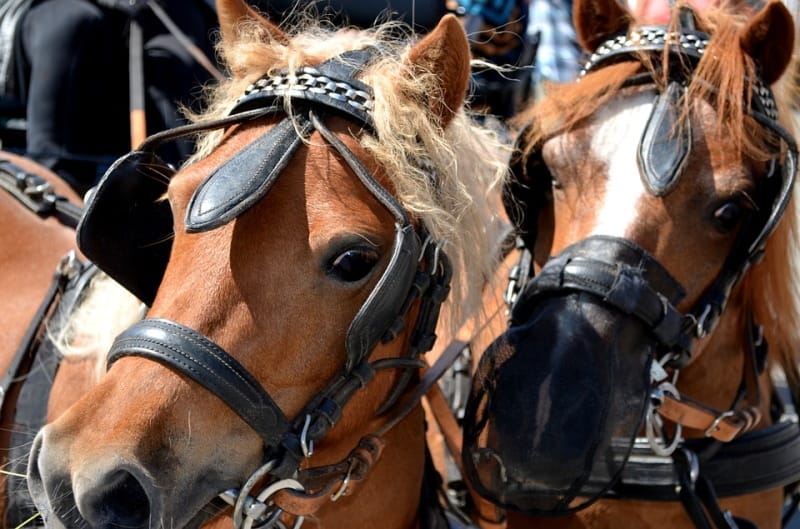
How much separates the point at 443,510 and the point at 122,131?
207 cm

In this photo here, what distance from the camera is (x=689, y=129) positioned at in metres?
1.92

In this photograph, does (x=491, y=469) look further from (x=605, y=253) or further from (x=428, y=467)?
(x=605, y=253)

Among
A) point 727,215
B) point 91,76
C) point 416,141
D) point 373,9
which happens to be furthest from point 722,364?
point 91,76

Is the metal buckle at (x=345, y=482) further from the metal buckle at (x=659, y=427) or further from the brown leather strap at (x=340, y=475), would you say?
the metal buckle at (x=659, y=427)

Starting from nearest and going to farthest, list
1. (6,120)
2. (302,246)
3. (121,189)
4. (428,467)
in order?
(302,246)
(121,189)
(428,467)
(6,120)

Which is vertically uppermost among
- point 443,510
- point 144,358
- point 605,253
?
point 144,358

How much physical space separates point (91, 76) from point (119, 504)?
2.22m

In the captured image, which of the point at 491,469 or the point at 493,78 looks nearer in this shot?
the point at 491,469

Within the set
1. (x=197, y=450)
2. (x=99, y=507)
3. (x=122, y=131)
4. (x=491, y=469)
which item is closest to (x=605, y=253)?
(x=491, y=469)

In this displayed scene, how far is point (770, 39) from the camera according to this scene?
2.02m

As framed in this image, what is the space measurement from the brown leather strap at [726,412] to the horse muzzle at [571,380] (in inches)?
7.7

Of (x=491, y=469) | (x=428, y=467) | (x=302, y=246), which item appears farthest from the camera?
(x=428, y=467)

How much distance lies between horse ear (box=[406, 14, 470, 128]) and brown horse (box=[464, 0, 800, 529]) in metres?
0.48

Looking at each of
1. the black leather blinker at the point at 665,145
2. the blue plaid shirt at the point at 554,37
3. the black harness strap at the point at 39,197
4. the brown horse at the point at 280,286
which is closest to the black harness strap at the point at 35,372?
the black harness strap at the point at 39,197
